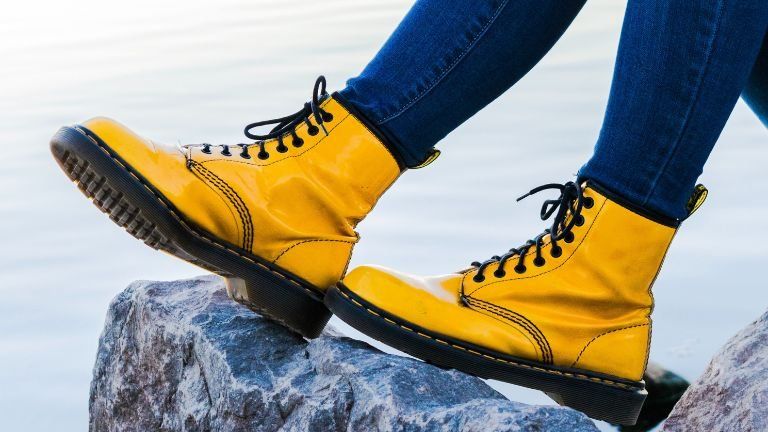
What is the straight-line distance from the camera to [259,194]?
155cm

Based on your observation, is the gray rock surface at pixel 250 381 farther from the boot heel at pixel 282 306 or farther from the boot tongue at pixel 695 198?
the boot tongue at pixel 695 198

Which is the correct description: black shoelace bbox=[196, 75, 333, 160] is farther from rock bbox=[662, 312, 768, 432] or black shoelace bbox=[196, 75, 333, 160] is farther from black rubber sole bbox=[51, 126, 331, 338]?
rock bbox=[662, 312, 768, 432]

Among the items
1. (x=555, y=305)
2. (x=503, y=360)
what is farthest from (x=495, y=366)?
(x=555, y=305)

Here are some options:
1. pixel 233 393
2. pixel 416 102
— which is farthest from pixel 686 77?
pixel 233 393

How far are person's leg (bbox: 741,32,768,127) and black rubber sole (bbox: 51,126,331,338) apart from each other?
702 millimetres

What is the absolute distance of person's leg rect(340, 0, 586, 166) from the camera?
5.01ft

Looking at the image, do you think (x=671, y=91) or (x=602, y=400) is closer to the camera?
(x=671, y=91)

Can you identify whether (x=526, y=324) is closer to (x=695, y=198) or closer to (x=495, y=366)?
(x=495, y=366)

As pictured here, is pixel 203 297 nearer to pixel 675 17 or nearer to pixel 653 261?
pixel 653 261

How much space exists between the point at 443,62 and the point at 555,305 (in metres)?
0.37

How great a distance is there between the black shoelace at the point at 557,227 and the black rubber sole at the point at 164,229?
0.26 meters

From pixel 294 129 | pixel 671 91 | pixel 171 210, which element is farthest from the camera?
pixel 294 129

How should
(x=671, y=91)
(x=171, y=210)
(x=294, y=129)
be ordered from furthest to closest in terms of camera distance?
(x=294, y=129) → (x=171, y=210) → (x=671, y=91)

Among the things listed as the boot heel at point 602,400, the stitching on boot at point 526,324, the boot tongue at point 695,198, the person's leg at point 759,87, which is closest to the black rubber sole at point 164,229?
the stitching on boot at point 526,324
